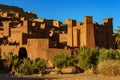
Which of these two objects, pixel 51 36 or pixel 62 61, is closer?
pixel 62 61

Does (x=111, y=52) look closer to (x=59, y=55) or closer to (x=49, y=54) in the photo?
(x=59, y=55)

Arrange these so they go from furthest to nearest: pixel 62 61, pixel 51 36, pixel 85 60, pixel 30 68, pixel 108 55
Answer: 1. pixel 51 36
2. pixel 62 61
3. pixel 108 55
4. pixel 85 60
5. pixel 30 68

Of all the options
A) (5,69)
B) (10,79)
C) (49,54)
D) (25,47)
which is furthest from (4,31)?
(10,79)

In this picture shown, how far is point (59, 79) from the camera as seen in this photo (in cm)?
3080

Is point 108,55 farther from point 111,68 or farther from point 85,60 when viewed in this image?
point 111,68

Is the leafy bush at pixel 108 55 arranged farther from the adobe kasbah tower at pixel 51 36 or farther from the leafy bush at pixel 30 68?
the adobe kasbah tower at pixel 51 36

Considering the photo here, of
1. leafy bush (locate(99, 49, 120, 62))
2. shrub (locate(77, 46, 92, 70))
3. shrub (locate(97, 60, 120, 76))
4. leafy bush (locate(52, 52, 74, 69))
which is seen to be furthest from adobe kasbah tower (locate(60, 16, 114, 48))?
shrub (locate(97, 60, 120, 76))

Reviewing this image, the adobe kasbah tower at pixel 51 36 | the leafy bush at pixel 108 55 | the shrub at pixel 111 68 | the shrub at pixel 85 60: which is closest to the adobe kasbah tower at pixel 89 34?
the adobe kasbah tower at pixel 51 36

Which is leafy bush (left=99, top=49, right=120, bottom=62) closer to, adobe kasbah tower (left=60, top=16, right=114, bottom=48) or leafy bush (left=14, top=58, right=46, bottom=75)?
leafy bush (left=14, top=58, right=46, bottom=75)

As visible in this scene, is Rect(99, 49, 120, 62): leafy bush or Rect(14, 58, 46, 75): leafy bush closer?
Rect(14, 58, 46, 75): leafy bush

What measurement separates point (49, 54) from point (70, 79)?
1881 centimetres

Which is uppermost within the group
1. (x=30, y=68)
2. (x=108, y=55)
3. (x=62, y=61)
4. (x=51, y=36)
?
(x=51, y=36)

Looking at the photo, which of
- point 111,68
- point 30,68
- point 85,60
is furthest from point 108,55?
point 30,68

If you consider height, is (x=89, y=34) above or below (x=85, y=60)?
above
